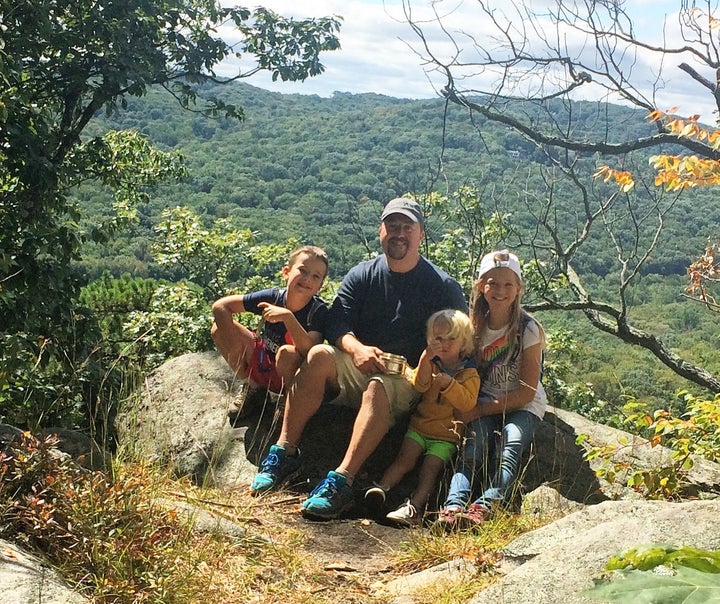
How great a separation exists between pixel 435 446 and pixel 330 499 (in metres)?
0.61

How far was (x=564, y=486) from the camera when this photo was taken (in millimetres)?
4074

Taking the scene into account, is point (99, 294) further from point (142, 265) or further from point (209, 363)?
point (142, 265)

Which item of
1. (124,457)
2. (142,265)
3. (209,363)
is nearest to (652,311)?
(142,265)

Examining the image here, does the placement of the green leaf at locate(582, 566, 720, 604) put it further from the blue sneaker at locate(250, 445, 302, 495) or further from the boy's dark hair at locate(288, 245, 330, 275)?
the boy's dark hair at locate(288, 245, 330, 275)

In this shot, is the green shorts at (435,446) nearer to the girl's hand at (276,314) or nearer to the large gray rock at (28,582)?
the girl's hand at (276,314)

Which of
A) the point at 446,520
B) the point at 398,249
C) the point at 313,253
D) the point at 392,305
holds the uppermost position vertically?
the point at 398,249

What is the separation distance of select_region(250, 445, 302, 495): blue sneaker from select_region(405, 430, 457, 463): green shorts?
25.1 inches

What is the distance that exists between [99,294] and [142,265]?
20.9m

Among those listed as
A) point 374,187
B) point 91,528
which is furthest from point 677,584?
point 374,187

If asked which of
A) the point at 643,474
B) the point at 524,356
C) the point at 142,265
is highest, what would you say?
the point at 524,356

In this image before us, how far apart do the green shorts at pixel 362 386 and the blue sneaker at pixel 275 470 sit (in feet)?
1.50

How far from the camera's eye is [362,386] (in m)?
4.19

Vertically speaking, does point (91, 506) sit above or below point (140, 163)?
below

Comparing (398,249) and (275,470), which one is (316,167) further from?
(275,470)
